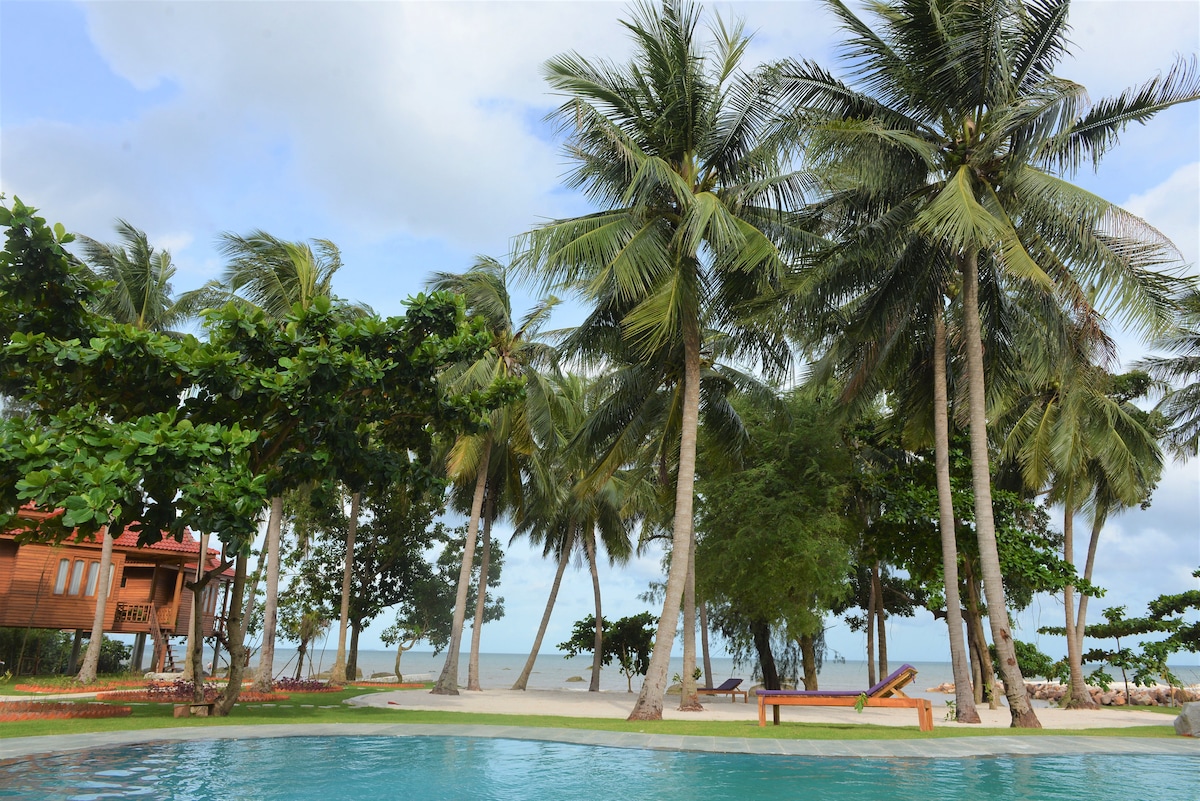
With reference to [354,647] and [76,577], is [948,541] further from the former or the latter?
[76,577]

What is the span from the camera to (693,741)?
1058 centimetres

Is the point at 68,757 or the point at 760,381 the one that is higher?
the point at 760,381

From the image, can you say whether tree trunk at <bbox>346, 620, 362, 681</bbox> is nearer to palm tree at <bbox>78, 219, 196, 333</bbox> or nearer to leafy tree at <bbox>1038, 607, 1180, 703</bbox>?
palm tree at <bbox>78, 219, 196, 333</bbox>

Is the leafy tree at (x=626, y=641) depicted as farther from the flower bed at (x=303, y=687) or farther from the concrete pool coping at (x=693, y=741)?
the concrete pool coping at (x=693, y=741)

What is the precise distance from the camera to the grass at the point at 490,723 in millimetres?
11266

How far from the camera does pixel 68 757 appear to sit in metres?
8.54

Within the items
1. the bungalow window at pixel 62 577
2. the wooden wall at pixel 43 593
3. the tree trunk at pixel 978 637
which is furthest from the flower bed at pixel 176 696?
Answer: the tree trunk at pixel 978 637

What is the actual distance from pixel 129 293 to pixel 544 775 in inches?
763

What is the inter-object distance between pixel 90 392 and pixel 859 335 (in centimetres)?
1340

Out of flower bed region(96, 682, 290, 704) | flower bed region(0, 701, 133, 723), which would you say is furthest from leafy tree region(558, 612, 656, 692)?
flower bed region(0, 701, 133, 723)

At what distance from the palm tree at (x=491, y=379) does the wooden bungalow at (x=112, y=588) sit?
25.1 feet

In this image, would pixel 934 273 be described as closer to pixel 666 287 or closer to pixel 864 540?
pixel 666 287

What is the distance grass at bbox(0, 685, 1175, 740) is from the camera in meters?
11.3

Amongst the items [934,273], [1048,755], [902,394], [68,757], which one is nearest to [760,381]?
[902,394]
